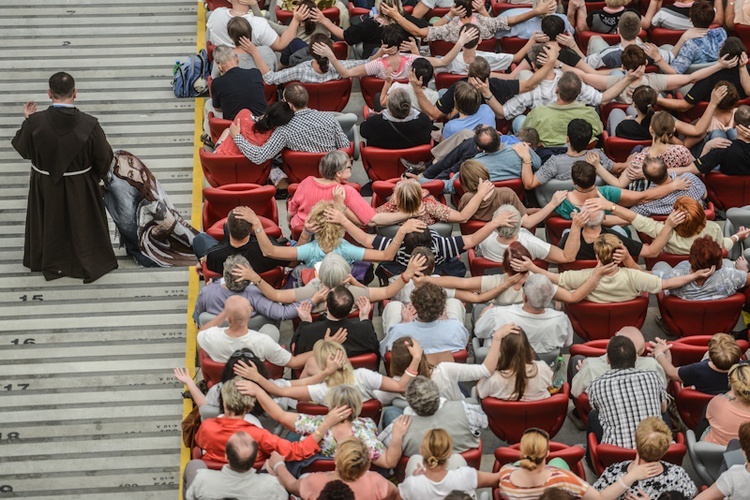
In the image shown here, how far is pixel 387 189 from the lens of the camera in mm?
9359

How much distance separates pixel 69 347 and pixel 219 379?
167cm

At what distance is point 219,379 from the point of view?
7.89 m

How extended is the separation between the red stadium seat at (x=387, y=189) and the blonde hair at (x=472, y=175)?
0.34m

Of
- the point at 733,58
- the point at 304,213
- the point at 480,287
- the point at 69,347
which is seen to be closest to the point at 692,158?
the point at 733,58

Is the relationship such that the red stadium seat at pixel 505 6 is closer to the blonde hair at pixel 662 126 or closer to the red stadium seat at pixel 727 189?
the blonde hair at pixel 662 126

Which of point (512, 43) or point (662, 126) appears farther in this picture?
point (512, 43)

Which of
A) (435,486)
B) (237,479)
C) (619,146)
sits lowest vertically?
(237,479)

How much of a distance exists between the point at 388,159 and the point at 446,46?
6.49 ft

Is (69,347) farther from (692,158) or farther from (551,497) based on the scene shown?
(692,158)

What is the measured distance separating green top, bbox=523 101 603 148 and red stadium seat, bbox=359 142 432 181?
894 millimetres

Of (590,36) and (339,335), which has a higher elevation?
(590,36)

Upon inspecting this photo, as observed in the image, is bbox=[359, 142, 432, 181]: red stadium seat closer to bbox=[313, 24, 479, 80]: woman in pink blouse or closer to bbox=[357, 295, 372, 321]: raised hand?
bbox=[313, 24, 479, 80]: woman in pink blouse

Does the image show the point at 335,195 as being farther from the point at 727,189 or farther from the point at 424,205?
the point at 727,189

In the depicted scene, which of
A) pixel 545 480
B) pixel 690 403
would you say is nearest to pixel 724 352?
pixel 690 403
